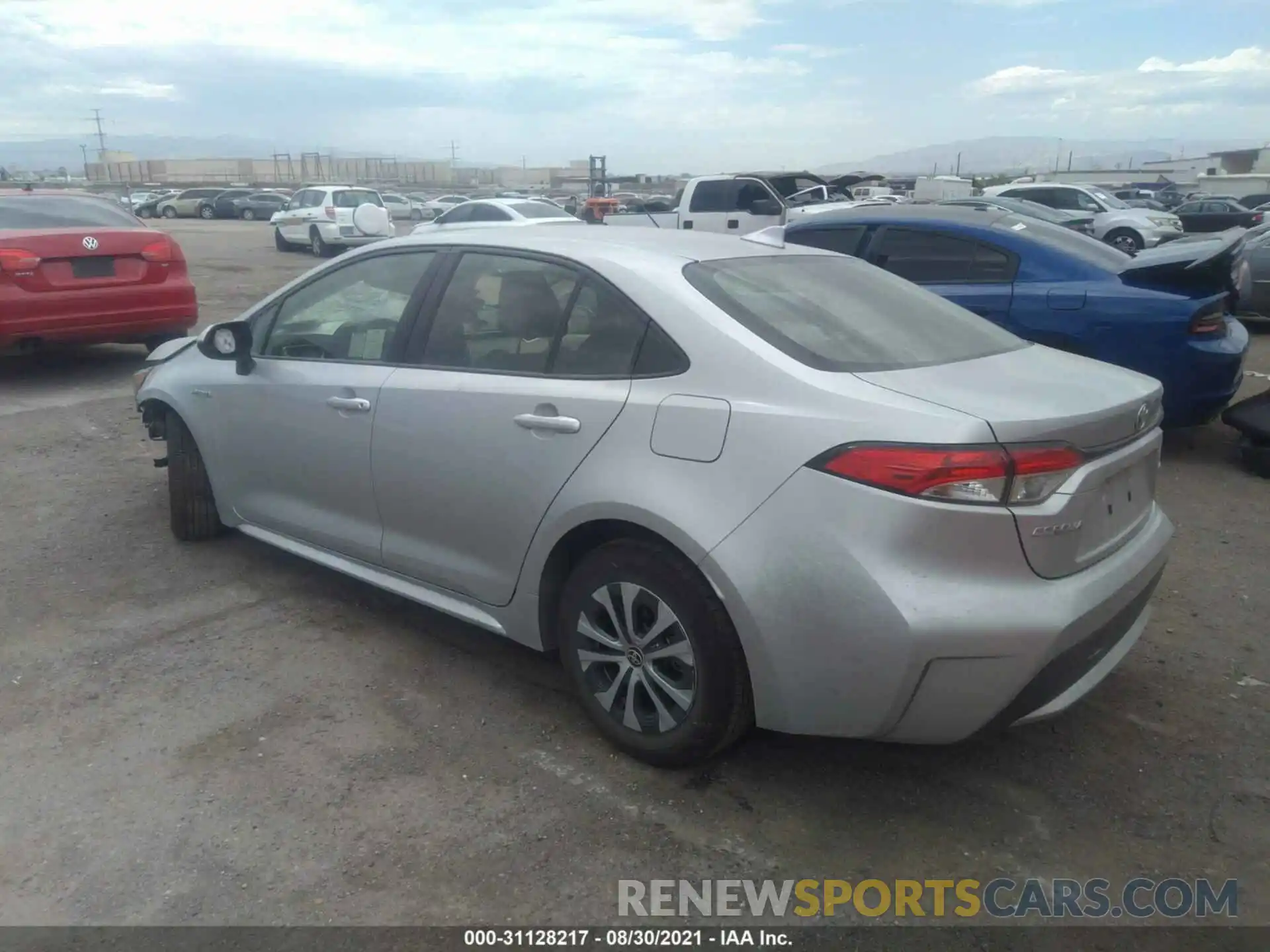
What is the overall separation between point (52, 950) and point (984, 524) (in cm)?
245

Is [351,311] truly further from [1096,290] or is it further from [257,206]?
[257,206]

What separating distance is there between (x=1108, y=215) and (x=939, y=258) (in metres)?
17.3

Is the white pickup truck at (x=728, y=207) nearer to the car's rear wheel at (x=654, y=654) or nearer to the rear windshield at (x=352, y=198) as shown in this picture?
the rear windshield at (x=352, y=198)

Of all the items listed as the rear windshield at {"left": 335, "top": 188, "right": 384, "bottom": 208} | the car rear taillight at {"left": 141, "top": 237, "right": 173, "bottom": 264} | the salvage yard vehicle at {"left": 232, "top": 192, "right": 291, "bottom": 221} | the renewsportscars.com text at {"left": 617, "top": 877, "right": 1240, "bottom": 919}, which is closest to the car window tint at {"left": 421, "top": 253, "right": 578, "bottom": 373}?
the renewsportscars.com text at {"left": 617, "top": 877, "right": 1240, "bottom": 919}

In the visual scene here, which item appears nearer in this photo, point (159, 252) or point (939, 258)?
point (939, 258)

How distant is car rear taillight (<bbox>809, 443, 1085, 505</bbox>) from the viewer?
2.46m

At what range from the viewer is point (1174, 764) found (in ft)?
10.2

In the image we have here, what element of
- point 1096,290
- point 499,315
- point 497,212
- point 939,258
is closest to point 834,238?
point 939,258

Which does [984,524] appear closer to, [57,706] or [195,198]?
[57,706]

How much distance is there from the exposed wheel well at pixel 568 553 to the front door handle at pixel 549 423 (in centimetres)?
30

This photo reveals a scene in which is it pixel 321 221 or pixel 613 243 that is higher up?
pixel 613 243

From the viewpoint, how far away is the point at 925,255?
6766 millimetres

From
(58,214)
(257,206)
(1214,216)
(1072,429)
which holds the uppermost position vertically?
(58,214)

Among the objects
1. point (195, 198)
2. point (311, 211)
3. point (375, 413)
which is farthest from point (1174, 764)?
point (195, 198)
